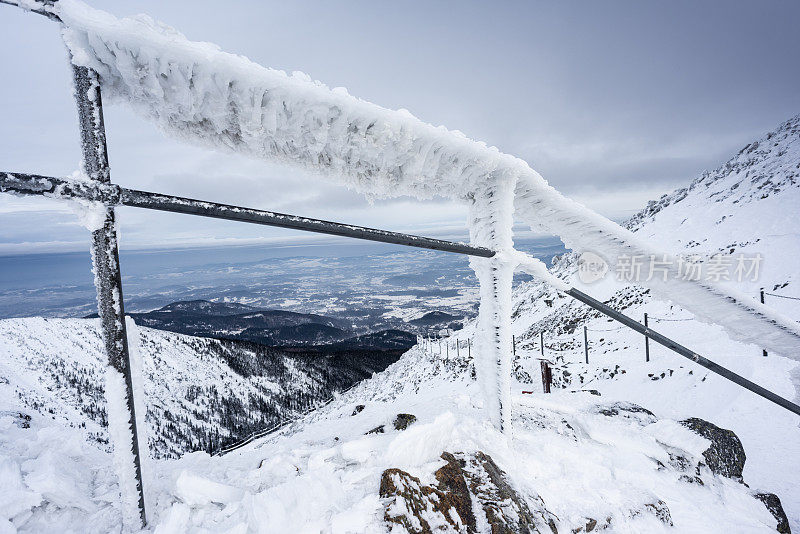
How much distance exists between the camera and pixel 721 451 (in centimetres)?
314

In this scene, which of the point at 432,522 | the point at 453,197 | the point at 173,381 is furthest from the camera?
the point at 173,381

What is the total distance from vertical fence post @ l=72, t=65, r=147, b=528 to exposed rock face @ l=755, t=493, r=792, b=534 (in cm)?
457

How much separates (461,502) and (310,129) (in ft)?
6.36

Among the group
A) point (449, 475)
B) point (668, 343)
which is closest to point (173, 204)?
point (449, 475)

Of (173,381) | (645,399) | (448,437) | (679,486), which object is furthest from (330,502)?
(173,381)

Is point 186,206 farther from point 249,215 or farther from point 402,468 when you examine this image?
point 402,468

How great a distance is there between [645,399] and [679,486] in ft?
23.7

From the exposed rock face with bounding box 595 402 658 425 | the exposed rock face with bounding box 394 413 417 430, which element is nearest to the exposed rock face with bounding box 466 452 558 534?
the exposed rock face with bounding box 394 413 417 430

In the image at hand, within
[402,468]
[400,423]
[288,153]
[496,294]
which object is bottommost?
[400,423]

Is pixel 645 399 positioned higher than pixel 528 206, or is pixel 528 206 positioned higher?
pixel 528 206

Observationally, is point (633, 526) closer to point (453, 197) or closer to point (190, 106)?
point (453, 197)

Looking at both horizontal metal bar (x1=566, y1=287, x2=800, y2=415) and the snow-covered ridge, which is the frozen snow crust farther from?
the snow-covered ridge

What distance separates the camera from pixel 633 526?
6.30ft

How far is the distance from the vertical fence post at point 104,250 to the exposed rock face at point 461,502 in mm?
1127
